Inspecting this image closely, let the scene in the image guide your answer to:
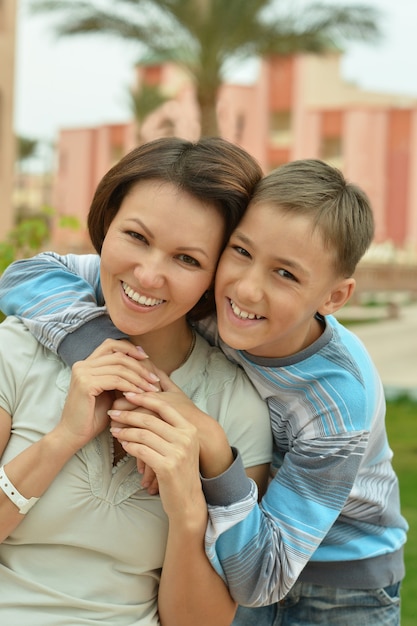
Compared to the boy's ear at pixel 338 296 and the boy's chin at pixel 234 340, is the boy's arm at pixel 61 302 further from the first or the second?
the boy's ear at pixel 338 296

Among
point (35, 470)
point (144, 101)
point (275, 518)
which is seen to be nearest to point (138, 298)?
point (35, 470)

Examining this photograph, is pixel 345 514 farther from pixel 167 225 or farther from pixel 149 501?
pixel 167 225

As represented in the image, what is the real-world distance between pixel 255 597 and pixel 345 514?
0.40 meters

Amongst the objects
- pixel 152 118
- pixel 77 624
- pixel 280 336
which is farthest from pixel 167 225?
pixel 152 118

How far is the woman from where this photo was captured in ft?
5.97

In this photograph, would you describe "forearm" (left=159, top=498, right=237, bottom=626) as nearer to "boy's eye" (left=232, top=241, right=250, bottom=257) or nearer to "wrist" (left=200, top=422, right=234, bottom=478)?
"wrist" (left=200, top=422, right=234, bottom=478)

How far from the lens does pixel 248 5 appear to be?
1650 centimetres

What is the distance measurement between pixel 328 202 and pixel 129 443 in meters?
0.66

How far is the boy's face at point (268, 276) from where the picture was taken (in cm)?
191

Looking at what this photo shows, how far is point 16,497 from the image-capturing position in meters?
1.81

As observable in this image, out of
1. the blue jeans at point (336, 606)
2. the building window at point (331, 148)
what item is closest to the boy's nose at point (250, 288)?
the blue jeans at point (336, 606)

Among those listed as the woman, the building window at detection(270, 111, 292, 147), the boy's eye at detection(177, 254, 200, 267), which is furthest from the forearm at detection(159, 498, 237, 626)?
the building window at detection(270, 111, 292, 147)

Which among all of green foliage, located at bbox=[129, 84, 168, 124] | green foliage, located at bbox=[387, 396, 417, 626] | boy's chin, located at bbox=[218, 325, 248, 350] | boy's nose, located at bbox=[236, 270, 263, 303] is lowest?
green foliage, located at bbox=[387, 396, 417, 626]

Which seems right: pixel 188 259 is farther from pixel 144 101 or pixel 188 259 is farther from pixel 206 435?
pixel 144 101
